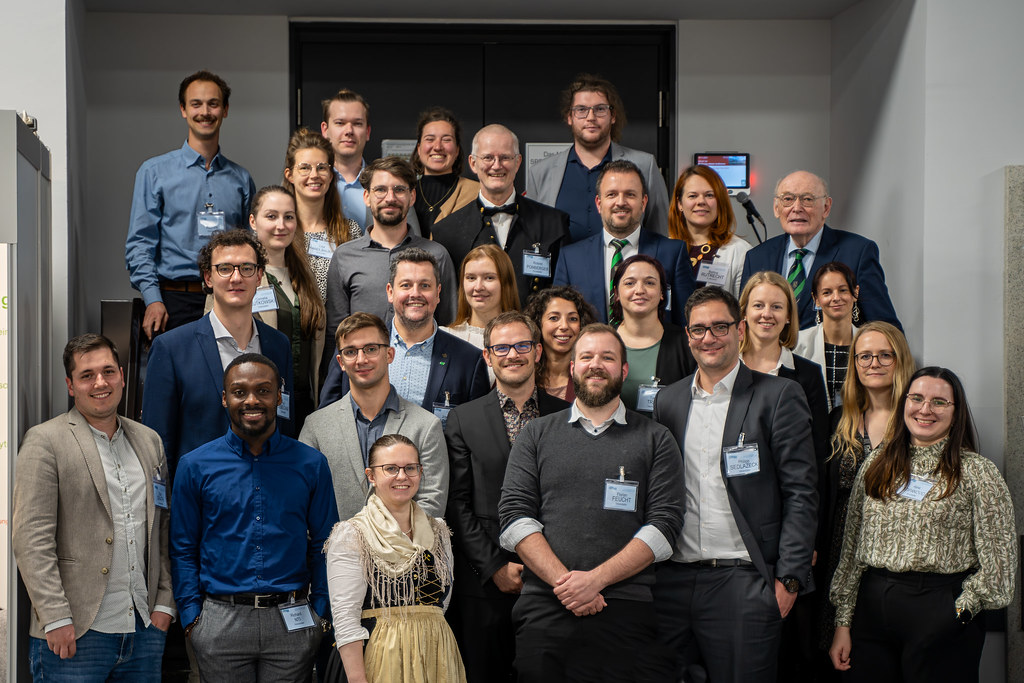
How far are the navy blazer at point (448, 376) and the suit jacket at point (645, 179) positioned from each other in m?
1.34

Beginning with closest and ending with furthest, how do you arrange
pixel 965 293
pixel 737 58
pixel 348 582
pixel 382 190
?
pixel 348 582, pixel 382 190, pixel 965 293, pixel 737 58

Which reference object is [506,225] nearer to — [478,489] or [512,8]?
[478,489]

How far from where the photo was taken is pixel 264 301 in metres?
4.27

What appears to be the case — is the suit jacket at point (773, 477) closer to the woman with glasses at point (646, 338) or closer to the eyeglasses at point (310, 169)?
the woman with glasses at point (646, 338)

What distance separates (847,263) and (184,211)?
121 inches

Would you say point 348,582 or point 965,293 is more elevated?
point 965,293

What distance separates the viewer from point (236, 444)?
11.4 feet

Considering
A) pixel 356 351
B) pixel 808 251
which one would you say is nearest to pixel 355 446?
pixel 356 351

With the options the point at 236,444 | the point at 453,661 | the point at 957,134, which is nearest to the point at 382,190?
the point at 236,444

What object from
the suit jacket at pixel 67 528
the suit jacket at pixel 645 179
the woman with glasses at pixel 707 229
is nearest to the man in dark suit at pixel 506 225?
the suit jacket at pixel 645 179

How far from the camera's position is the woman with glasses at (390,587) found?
334cm

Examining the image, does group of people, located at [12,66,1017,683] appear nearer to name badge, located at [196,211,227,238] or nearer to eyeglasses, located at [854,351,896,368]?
eyeglasses, located at [854,351,896,368]

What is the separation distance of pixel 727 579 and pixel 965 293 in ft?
8.03

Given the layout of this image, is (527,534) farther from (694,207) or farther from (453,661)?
(694,207)
